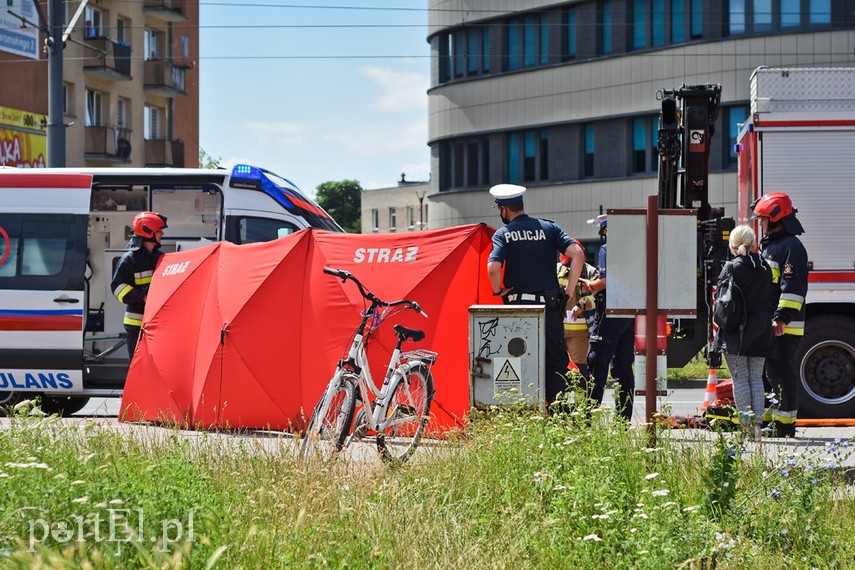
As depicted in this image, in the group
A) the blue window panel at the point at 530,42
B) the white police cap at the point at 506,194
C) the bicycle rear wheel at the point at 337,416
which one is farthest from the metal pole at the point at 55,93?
the blue window panel at the point at 530,42

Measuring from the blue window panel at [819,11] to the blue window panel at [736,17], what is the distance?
2158mm

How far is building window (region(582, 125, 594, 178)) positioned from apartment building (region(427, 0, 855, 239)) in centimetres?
4

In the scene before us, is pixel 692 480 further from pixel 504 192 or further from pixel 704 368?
pixel 704 368

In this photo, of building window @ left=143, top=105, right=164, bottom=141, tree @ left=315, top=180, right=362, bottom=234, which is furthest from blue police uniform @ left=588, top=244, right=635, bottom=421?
tree @ left=315, top=180, right=362, bottom=234

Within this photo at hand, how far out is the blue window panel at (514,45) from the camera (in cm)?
4303

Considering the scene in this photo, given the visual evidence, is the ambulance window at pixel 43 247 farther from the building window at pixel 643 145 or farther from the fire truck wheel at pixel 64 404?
the building window at pixel 643 145

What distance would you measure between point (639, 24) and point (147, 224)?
3006cm

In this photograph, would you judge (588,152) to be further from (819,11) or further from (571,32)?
(819,11)

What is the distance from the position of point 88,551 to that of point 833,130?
9.70 m

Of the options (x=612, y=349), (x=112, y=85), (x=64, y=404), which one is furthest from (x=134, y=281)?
(x=112, y=85)

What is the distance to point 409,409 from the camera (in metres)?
8.69

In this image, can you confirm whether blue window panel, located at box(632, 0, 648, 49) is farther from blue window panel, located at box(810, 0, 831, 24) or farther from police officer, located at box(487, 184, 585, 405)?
police officer, located at box(487, 184, 585, 405)

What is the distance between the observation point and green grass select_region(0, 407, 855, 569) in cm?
486

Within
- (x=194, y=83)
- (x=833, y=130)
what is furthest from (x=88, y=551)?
(x=194, y=83)
